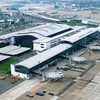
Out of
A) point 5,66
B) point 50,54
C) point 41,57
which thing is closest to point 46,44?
point 50,54

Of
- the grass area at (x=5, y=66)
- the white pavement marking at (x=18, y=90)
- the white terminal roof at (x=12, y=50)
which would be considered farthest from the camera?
the white terminal roof at (x=12, y=50)

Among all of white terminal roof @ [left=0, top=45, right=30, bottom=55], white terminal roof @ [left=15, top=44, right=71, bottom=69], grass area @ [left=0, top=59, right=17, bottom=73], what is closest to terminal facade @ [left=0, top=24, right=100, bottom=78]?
white terminal roof @ [left=15, top=44, right=71, bottom=69]

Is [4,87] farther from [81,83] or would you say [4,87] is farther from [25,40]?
[25,40]

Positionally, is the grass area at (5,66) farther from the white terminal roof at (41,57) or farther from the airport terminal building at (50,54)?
the white terminal roof at (41,57)

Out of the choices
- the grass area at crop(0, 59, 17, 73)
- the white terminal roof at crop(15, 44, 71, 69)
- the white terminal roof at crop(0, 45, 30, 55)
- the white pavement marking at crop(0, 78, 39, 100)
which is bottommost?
the white pavement marking at crop(0, 78, 39, 100)

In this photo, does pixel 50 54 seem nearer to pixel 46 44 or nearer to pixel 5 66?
pixel 46 44

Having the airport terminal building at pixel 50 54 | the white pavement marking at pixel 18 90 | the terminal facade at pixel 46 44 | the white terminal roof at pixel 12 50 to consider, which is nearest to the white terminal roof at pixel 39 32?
the terminal facade at pixel 46 44

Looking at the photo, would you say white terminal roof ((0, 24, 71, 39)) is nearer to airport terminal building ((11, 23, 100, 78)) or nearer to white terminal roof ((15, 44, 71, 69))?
airport terminal building ((11, 23, 100, 78))

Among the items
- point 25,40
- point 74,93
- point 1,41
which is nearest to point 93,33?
point 25,40

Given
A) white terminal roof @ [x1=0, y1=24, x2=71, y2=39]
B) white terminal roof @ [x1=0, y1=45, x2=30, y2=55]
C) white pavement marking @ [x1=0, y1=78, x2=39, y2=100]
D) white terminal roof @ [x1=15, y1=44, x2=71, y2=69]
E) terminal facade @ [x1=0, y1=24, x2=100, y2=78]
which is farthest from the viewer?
white terminal roof @ [x1=0, y1=24, x2=71, y2=39]
